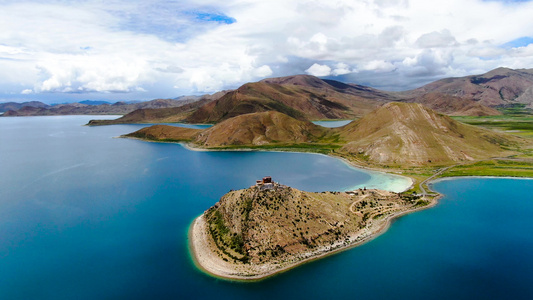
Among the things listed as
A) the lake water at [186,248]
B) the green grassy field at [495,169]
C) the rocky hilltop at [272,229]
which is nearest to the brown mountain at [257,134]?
the lake water at [186,248]

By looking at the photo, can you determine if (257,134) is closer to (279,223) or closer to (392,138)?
(392,138)

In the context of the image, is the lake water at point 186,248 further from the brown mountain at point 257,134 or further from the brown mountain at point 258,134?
the brown mountain at point 258,134

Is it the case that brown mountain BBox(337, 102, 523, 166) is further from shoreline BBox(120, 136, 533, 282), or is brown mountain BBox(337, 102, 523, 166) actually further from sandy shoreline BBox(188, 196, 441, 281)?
sandy shoreline BBox(188, 196, 441, 281)

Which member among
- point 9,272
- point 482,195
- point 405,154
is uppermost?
point 405,154

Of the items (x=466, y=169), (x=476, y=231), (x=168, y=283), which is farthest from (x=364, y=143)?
(x=168, y=283)

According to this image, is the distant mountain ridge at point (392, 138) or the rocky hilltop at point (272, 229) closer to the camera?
the rocky hilltop at point (272, 229)

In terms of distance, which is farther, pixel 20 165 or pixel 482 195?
pixel 20 165

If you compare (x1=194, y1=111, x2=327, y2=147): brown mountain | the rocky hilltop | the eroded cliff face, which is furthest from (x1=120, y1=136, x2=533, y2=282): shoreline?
(x1=194, y1=111, x2=327, y2=147): brown mountain

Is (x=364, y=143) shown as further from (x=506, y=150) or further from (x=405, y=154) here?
(x=506, y=150)
